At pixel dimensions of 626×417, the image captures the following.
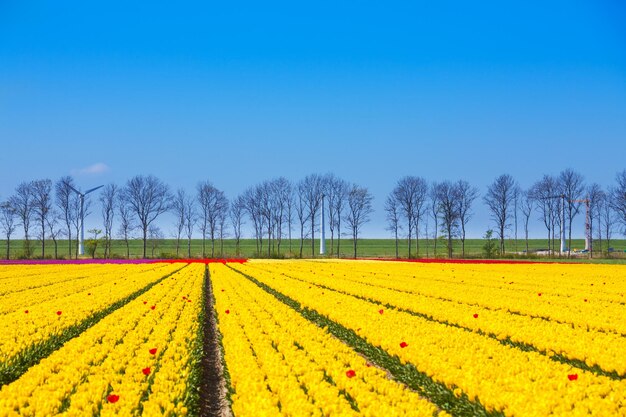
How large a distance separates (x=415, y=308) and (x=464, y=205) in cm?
8189

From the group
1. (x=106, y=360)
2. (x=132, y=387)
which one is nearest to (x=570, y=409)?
(x=132, y=387)

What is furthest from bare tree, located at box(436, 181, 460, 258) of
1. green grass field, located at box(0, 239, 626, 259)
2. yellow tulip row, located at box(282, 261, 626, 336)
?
yellow tulip row, located at box(282, 261, 626, 336)

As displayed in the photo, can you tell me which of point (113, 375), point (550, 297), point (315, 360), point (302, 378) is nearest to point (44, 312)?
point (113, 375)

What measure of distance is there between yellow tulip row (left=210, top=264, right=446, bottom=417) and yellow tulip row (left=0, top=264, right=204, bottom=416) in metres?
0.99

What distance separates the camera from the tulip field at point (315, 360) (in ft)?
25.3

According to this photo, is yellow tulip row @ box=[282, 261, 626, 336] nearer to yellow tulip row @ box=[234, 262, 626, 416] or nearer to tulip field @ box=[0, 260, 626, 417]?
tulip field @ box=[0, 260, 626, 417]

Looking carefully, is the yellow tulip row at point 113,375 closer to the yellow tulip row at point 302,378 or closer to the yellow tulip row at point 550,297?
the yellow tulip row at point 302,378

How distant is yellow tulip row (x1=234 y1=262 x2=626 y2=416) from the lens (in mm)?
7578

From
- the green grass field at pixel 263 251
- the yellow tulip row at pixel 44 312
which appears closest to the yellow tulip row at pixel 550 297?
the yellow tulip row at pixel 44 312

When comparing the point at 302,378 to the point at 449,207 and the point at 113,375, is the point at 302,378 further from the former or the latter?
the point at 449,207

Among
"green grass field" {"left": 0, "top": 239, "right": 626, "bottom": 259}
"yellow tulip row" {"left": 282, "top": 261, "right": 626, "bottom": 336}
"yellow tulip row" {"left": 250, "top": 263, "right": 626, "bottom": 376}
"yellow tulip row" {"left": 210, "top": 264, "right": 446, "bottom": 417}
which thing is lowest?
"green grass field" {"left": 0, "top": 239, "right": 626, "bottom": 259}

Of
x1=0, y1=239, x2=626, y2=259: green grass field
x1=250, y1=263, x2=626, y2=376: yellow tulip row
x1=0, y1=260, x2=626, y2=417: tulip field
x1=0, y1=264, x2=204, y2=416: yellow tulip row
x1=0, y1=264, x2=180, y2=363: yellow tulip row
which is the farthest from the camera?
x1=0, y1=239, x2=626, y2=259: green grass field

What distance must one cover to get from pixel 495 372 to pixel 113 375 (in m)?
6.46

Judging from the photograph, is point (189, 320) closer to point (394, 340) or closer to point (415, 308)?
point (394, 340)
